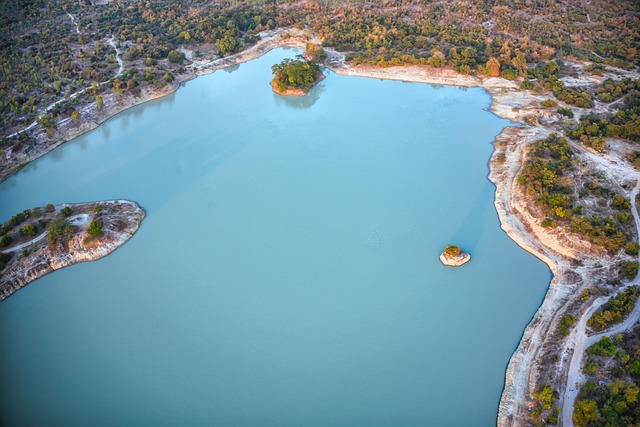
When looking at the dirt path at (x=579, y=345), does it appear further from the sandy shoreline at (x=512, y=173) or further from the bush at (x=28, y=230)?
the bush at (x=28, y=230)

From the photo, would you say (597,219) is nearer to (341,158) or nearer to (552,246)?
(552,246)

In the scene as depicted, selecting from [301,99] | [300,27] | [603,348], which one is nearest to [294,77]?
[301,99]

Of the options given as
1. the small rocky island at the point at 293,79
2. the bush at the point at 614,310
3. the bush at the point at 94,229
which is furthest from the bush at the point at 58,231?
the bush at the point at 614,310

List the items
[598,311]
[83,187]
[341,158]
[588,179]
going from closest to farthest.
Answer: [598,311] < [588,179] < [83,187] < [341,158]

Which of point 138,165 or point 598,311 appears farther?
point 138,165

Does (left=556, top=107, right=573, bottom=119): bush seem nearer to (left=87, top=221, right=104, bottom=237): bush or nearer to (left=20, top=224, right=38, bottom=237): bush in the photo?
(left=87, top=221, right=104, bottom=237): bush

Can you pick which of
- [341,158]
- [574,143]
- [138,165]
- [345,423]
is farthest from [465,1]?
[345,423]
